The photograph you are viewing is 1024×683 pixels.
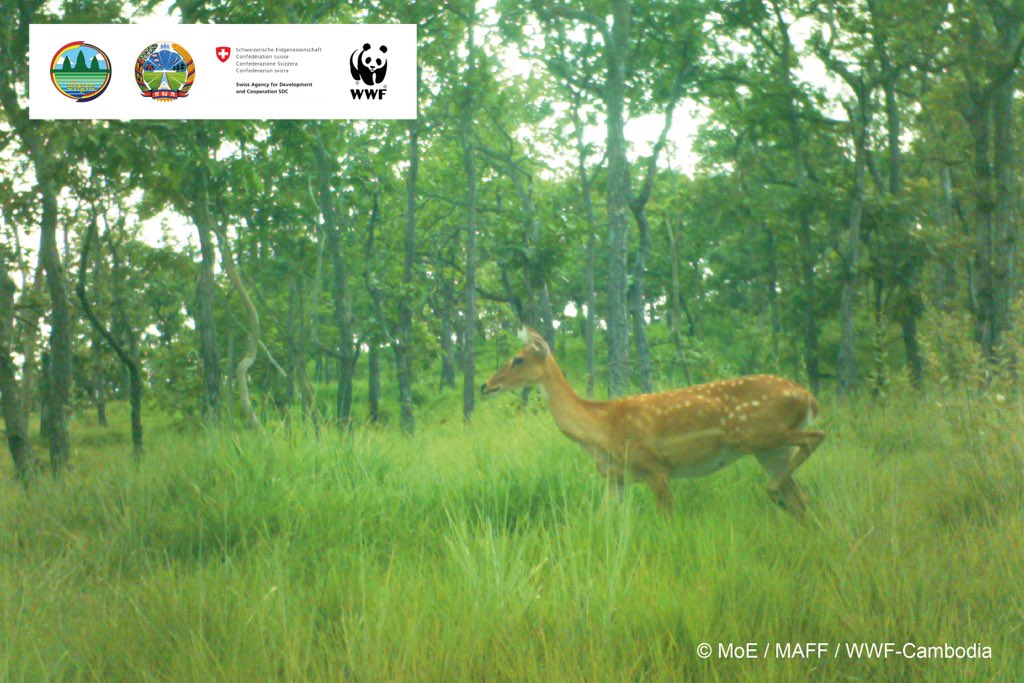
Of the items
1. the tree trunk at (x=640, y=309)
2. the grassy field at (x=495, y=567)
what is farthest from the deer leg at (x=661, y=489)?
the tree trunk at (x=640, y=309)

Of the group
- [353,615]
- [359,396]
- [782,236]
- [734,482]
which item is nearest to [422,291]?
[782,236]

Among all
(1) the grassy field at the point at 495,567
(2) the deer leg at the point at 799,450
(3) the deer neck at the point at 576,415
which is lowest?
(1) the grassy field at the point at 495,567

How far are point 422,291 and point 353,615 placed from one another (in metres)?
16.8

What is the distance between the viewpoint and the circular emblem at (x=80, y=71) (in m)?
6.61

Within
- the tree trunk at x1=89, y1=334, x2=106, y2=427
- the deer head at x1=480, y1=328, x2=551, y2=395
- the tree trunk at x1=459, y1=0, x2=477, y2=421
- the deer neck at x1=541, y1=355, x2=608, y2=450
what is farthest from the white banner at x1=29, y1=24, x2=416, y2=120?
the tree trunk at x1=89, y1=334, x2=106, y2=427

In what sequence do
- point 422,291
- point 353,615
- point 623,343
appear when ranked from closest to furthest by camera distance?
point 353,615 → point 623,343 → point 422,291

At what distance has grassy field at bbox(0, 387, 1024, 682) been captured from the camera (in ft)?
11.8

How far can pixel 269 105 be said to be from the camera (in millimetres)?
7215

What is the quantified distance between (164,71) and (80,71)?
0.57 m

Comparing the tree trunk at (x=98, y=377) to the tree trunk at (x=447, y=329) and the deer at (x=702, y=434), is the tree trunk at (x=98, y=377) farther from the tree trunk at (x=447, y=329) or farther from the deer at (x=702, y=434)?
the deer at (x=702, y=434)

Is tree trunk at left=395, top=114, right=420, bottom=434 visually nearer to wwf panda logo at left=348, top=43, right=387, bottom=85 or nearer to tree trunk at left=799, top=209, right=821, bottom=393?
tree trunk at left=799, top=209, right=821, bottom=393

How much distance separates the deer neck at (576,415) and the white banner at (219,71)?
2461 millimetres

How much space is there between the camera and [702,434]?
593 cm

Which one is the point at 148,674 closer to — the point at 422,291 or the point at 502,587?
the point at 502,587
